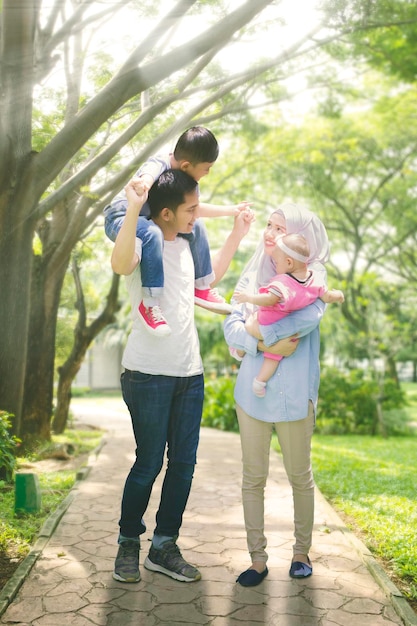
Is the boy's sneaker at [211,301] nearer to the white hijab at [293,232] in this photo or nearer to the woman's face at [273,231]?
the white hijab at [293,232]

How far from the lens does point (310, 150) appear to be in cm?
1631

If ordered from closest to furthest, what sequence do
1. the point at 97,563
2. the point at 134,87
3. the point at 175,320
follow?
the point at 175,320 → the point at 97,563 → the point at 134,87

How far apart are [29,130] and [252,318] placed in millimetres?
3047

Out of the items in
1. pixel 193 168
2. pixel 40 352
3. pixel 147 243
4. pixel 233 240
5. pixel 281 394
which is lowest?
pixel 281 394

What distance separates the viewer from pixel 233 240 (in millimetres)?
3639

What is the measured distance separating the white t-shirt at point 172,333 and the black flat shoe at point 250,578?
1103 mm

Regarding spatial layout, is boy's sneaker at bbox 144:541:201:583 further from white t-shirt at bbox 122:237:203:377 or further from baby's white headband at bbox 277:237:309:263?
baby's white headband at bbox 277:237:309:263

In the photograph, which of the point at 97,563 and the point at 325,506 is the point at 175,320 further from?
the point at 325,506

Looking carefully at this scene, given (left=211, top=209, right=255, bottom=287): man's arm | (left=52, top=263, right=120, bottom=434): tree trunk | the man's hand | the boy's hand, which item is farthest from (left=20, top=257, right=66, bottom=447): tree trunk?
the boy's hand

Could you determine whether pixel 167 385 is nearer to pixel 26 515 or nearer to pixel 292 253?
pixel 292 253

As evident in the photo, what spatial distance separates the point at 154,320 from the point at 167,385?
365 mm

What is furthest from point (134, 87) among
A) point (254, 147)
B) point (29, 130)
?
point (254, 147)

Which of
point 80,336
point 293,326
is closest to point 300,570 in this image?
point 293,326

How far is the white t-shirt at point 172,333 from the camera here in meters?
3.28
